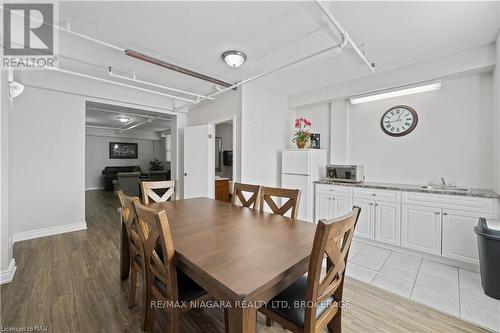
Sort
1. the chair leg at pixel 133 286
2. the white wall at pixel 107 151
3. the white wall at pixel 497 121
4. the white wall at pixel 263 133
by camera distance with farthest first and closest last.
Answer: the white wall at pixel 107 151
the white wall at pixel 263 133
the white wall at pixel 497 121
the chair leg at pixel 133 286

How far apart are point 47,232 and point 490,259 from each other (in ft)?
18.6

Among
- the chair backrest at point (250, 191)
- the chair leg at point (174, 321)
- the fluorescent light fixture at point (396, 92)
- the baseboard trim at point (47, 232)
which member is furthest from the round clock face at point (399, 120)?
the baseboard trim at point (47, 232)

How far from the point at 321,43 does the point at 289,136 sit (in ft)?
7.40

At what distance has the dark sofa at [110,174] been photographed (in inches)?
324

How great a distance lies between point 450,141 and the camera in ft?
9.46

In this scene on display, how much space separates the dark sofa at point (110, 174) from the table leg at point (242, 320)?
29.6 feet

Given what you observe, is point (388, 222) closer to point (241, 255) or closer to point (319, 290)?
point (319, 290)

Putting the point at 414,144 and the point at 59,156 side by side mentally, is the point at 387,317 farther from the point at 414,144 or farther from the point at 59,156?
the point at 59,156

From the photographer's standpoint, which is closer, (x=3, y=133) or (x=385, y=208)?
(x=3, y=133)

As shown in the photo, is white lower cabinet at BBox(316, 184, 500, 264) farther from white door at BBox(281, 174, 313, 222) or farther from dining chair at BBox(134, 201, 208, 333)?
dining chair at BBox(134, 201, 208, 333)

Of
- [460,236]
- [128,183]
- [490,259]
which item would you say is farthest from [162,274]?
[128,183]

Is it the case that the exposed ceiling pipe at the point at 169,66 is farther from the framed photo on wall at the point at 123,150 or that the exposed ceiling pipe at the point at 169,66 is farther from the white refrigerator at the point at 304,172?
the framed photo on wall at the point at 123,150

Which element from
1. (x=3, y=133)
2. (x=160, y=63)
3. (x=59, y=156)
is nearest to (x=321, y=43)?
Answer: (x=160, y=63)

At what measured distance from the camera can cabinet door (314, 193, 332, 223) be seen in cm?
351
